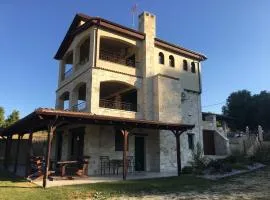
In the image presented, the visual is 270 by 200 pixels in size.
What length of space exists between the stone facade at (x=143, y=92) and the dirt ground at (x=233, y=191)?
6240 millimetres

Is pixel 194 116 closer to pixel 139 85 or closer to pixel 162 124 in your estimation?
pixel 139 85

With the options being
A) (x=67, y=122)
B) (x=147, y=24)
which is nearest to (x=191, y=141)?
(x=147, y=24)

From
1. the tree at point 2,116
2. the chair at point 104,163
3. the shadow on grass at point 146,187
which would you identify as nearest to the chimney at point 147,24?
the chair at point 104,163

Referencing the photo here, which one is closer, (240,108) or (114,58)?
(114,58)

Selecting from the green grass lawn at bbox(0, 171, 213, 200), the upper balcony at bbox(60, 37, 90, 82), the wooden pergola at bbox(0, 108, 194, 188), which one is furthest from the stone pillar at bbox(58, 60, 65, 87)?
the green grass lawn at bbox(0, 171, 213, 200)

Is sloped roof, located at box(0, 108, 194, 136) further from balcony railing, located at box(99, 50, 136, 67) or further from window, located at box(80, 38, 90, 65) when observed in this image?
window, located at box(80, 38, 90, 65)

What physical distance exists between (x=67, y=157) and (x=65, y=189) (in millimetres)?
9607

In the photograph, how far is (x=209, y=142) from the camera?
27.6 meters

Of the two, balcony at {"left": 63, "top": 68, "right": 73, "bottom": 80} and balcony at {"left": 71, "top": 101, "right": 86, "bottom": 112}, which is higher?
balcony at {"left": 63, "top": 68, "right": 73, "bottom": 80}

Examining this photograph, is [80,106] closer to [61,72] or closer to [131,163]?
[131,163]

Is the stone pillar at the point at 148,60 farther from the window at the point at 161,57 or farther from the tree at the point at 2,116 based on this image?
the tree at the point at 2,116

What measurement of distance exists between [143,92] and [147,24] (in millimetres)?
5815

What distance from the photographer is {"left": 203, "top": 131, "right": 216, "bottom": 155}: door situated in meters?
27.2

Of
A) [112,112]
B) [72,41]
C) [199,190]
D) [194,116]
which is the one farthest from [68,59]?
[199,190]
